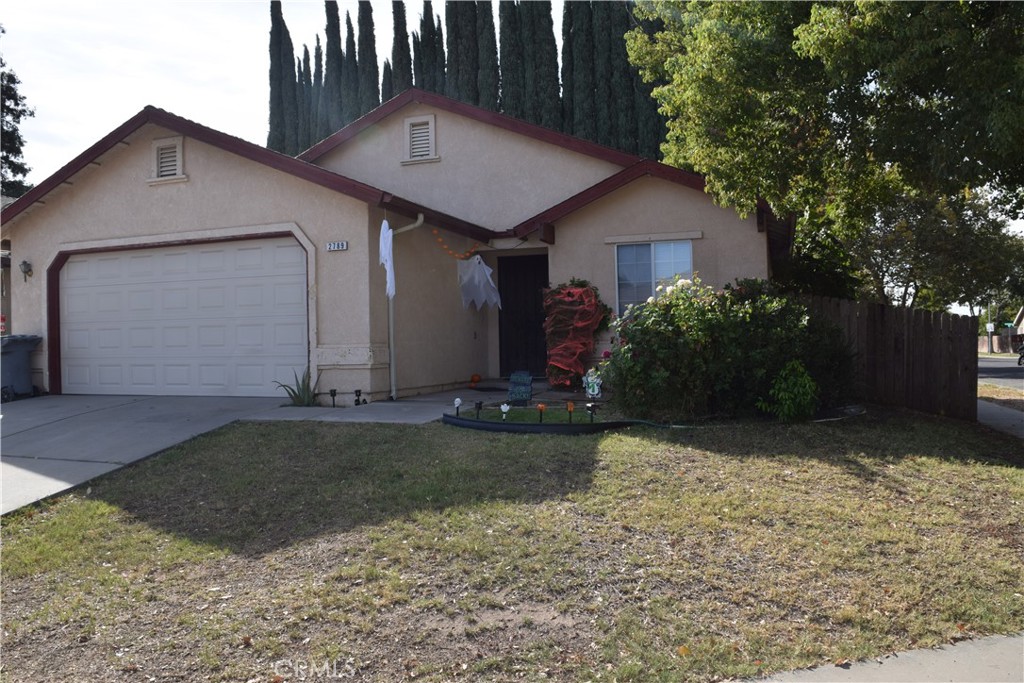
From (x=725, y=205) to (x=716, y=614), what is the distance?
8134mm

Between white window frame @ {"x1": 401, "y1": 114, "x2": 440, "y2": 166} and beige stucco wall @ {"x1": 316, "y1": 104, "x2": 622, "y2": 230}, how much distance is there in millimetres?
64

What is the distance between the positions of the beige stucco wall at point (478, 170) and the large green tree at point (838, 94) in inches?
79.3

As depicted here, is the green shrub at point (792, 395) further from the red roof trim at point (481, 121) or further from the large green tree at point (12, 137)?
the large green tree at point (12, 137)

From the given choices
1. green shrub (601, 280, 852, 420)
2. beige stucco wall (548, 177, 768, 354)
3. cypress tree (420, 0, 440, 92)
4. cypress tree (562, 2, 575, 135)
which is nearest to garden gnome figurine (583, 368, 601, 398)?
green shrub (601, 280, 852, 420)

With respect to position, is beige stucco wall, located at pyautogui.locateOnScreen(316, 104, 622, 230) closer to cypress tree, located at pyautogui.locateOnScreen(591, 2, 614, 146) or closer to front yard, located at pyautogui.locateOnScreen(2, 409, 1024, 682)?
front yard, located at pyautogui.locateOnScreen(2, 409, 1024, 682)

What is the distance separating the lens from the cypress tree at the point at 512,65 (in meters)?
31.7

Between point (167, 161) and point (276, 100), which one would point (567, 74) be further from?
point (167, 161)

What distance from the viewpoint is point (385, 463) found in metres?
7.14

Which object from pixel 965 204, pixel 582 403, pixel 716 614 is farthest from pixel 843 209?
pixel 716 614

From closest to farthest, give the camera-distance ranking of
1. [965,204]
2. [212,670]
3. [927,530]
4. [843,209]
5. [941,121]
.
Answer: [212,670] → [927,530] → [941,121] → [843,209] → [965,204]

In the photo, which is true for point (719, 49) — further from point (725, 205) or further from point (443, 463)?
point (443, 463)

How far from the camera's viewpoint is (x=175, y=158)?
12188 millimetres

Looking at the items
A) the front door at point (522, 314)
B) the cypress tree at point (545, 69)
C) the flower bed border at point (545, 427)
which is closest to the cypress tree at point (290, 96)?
the cypress tree at point (545, 69)
